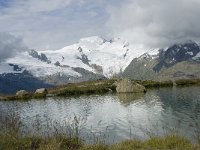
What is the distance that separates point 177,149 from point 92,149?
13.6ft

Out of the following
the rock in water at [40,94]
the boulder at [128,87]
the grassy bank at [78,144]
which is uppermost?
the boulder at [128,87]

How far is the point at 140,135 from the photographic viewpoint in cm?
3666

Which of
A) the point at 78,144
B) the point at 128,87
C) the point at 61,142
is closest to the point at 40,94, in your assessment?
the point at 128,87

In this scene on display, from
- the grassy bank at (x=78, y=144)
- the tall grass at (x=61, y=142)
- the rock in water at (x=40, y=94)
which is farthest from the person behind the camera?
the rock in water at (x=40, y=94)

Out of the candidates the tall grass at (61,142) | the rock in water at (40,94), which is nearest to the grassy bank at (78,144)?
the tall grass at (61,142)

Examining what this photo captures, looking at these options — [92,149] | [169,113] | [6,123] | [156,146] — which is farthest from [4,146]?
[169,113]

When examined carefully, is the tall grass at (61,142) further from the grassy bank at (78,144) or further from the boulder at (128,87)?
the boulder at (128,87)

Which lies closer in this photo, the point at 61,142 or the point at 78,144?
the point at 61,142

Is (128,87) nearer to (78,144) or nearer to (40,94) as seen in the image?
(40,94)

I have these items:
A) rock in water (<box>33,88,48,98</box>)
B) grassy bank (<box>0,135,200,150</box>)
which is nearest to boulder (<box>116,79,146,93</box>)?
rock in water (<box>33,88,48,98</box>)

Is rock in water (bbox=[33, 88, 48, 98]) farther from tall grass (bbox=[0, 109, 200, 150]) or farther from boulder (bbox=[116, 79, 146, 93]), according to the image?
tall grass (bbox=[0, 109, 200, 150])

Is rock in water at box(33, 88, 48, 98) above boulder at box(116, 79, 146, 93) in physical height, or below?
below

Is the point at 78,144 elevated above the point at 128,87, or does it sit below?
below

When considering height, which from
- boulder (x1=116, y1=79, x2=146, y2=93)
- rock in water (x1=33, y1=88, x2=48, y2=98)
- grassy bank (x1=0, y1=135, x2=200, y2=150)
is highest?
boulder (x1=116, y1=79, x2=146, y2=93)
